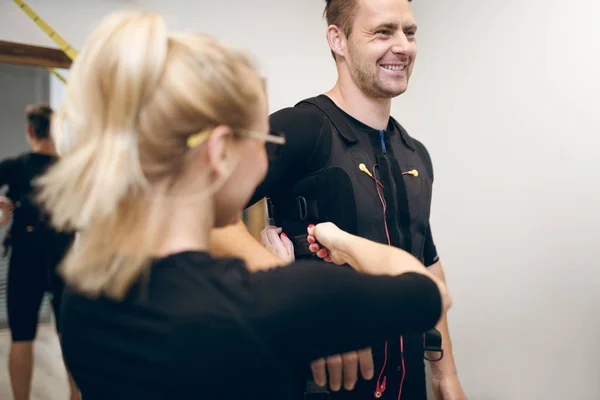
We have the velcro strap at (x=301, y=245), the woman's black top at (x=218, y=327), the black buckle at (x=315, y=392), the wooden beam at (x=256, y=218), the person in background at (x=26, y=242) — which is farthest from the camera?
the wooden beam at (x=256, y=218)

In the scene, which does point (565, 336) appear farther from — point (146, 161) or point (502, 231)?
point (146, 161)

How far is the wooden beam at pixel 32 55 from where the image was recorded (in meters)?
2.15

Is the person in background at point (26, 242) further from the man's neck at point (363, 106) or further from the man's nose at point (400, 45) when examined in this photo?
the man's nose at point (400, 45)

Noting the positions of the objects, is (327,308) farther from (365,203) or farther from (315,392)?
(365,203)

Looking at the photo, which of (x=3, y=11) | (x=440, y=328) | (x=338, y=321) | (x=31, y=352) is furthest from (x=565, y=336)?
(x=3, y=11)

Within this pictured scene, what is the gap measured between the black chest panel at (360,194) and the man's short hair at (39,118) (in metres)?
1.51

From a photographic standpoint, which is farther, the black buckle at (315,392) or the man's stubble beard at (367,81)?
the man's stubble beard at (367,81)

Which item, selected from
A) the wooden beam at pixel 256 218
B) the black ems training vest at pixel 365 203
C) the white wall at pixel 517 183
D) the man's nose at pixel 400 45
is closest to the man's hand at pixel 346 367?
the black ems training vest at pixel 365 203

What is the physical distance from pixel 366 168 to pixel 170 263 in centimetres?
74

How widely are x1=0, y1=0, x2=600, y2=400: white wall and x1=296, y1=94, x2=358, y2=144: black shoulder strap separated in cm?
110

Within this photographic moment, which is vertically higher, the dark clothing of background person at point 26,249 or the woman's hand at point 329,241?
the woman's hand at point 329,241

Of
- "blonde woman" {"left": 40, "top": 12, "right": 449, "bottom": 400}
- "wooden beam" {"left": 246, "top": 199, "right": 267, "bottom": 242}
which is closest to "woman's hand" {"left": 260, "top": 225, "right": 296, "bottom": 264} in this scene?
"blonde woman" {"left": 40, "top": 12, "right": 449, "bottom": 400}

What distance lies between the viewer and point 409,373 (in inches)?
47.7

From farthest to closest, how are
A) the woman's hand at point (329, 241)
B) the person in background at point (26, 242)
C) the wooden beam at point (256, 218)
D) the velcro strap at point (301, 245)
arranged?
the wooden beam at point (256, 218) → the person in background at point (26, 242) → the velcro strap at point (301, 245) → the woman's hand at point (329, 241)
